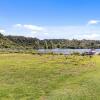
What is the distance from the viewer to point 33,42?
18400 cm

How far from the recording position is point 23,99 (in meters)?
14.6

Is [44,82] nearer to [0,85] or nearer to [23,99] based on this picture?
[0,85]

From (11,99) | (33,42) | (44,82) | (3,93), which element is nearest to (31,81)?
(44,82)

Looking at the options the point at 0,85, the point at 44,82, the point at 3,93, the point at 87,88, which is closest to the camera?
the point at 3,93

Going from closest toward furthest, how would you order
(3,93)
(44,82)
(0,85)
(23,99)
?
1. (23,99)
2. (3,93)
3. (0,85)
4. (44,82)

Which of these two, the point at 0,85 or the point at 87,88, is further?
the point at 0,85


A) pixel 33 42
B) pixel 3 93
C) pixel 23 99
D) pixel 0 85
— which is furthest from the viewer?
pixel 33 42

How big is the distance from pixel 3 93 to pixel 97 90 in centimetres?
542

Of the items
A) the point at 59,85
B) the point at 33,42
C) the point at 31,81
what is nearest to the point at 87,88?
the point at 59,85

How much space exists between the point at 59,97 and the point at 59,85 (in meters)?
4.21

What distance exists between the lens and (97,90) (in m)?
16.6

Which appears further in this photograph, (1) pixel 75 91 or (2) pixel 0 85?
(2) pixel 0 85

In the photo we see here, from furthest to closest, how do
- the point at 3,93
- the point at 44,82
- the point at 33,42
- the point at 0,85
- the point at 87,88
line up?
the point at 33,42 < the point at 44,82 < the point at 0,85 < the point at 87,88 < the point at 3,93

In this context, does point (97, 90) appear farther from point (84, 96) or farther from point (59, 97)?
point (59, 97)
